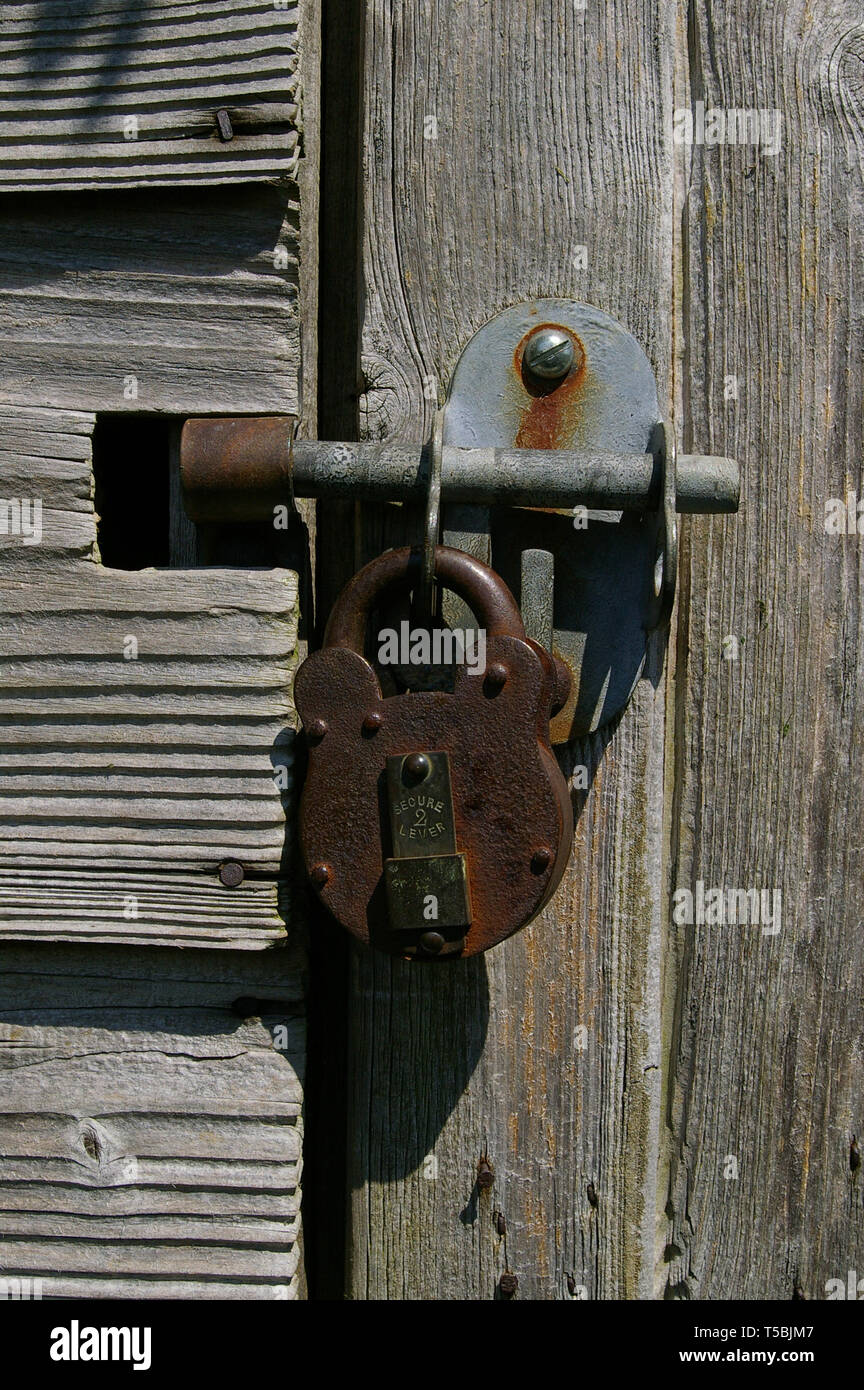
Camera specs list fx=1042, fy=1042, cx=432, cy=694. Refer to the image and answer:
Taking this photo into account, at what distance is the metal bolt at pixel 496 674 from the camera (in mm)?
845

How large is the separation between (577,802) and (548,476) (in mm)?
317

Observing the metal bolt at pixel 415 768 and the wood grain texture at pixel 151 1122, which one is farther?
the wood grain texture at pixel 151 1122

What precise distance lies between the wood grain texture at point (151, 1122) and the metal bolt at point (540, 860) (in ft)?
0.97

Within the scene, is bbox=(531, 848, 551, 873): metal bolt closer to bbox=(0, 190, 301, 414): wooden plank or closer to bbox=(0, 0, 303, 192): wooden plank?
bbox=(0, 190, 301, 414): wooden plank

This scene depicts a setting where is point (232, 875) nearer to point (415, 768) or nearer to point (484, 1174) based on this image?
point (415, 768)

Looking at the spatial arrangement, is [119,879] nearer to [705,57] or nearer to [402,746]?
[402,746]

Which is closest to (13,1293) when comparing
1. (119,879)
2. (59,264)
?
(119,879)

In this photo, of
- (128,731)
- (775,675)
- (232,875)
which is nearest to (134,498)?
(128,731)

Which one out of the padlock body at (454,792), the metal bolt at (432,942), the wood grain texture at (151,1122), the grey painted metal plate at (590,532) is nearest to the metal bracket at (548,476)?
the grey painted metal plate at (590,532)

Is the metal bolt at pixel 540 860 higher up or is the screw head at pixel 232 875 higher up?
the metal bolt at pixel 540 860

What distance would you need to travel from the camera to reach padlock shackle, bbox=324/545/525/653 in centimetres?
87

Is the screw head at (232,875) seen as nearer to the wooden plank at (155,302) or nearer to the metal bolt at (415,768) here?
the metal bolt at (415,768)

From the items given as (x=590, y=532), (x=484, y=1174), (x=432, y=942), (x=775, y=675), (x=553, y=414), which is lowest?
(x=484, y=1174)

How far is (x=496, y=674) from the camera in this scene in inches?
33.3
